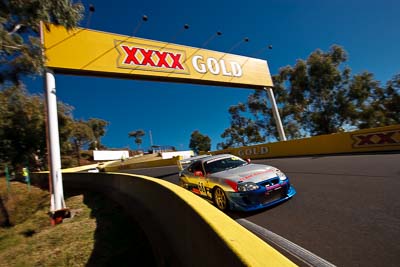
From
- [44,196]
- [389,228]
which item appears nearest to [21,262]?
[389,228]

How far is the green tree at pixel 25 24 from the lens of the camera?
5652 mm

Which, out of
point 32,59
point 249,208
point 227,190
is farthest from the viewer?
point 32,59

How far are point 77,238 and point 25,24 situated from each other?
253 inches

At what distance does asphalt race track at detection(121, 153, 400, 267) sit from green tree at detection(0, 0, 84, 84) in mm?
7131

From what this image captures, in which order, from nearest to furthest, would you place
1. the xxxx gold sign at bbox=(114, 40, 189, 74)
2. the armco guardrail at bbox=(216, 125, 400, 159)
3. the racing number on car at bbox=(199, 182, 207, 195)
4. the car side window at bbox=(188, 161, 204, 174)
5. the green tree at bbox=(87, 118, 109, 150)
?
the racing number on car at bbox=(199, 182, 207, 195), the car side window at bbox=(188, 161, 204, 174), the armco guardrail at bbox=(216, 125, 400, 159), the xxxx gold sign at bbox=(114, 40, 189, 74), the green tree at bbox=(87, 118, 109, 150)

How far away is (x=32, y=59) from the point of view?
6.41 m

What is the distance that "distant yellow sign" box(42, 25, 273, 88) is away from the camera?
9.97 meters

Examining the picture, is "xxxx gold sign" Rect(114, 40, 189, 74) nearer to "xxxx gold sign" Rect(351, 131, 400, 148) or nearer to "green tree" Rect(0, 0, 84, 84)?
"green tree" Rect(0, 0, 84, 84)

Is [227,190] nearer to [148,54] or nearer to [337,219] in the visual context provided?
[337,219]

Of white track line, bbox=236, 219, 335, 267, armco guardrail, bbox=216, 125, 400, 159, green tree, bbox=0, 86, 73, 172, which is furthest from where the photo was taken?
green tree, bbox=0, 86, 73, 172

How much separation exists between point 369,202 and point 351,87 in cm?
2718

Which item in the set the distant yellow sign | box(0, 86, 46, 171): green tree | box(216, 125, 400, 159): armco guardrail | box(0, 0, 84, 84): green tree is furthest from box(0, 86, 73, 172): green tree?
box(216, 125, 400, 159): armco guardrail

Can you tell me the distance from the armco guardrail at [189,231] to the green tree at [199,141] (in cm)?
9395

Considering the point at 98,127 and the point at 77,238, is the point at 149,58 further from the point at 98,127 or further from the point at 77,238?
the point at 98,127
